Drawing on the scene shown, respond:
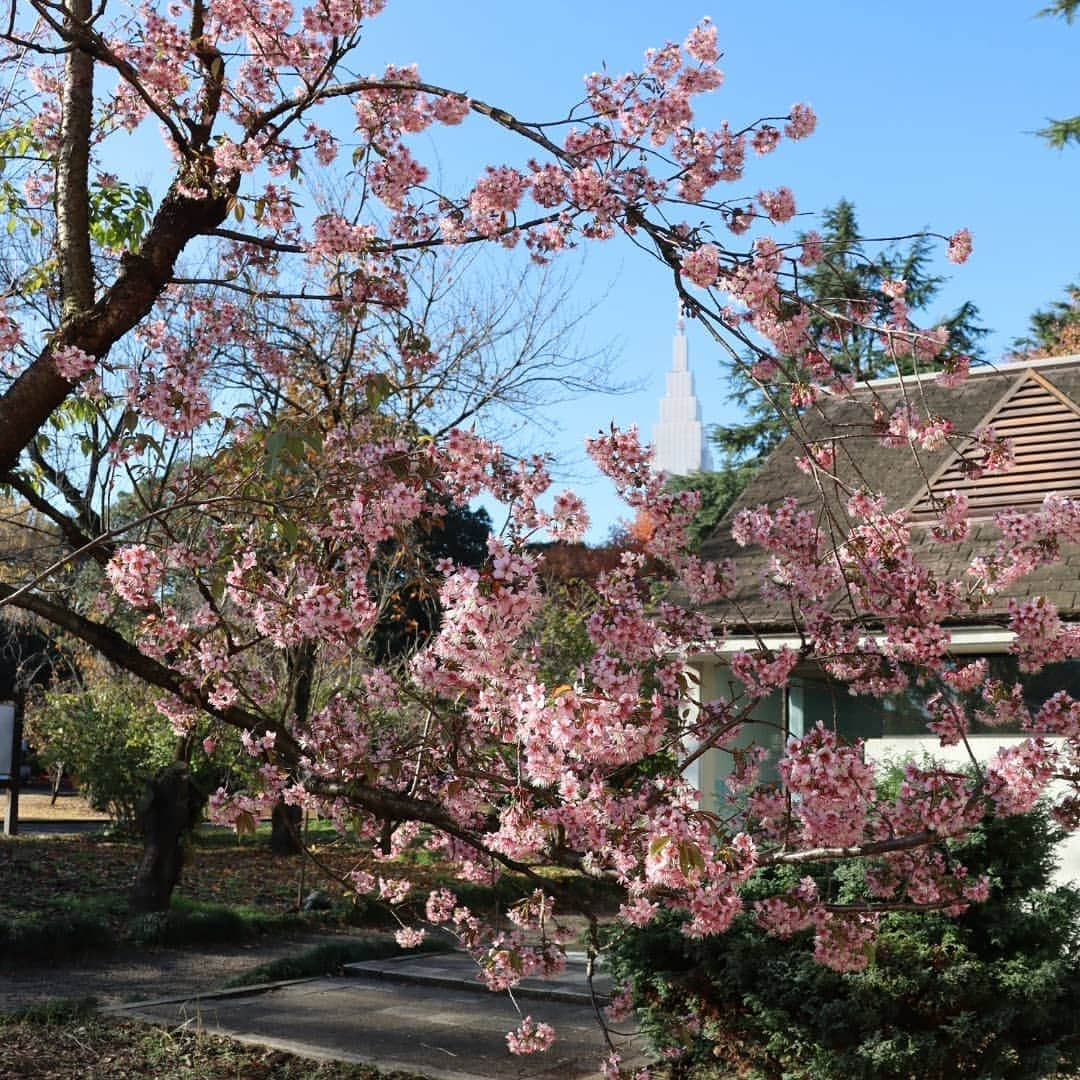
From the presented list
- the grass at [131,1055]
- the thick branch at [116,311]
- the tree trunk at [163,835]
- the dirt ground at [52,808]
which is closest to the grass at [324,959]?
the grass at [131,1055]

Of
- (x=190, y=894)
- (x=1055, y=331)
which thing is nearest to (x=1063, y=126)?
(x=1055, y=331)

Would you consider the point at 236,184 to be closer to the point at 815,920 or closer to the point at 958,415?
the point at 815,920

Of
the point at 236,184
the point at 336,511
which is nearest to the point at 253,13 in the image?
the point at 236,184

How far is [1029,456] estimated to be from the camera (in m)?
11.5

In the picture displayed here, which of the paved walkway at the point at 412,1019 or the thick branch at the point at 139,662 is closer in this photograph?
the thick branch at the point at 139,662

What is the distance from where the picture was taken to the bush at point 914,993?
5.41 metres

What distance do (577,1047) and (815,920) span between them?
308 centimetres

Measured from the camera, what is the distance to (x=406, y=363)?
564 cm

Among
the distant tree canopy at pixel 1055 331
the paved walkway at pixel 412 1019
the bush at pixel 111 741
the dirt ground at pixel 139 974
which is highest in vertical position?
the distant tree canopy at pixel 1055 331

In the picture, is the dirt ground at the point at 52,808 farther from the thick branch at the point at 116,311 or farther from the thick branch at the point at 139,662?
the thick branch at the point at 116,311

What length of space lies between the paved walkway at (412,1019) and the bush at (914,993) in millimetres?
819

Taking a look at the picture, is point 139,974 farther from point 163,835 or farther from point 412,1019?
point 412,1019

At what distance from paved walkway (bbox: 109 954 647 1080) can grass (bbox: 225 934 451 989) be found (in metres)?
0.19

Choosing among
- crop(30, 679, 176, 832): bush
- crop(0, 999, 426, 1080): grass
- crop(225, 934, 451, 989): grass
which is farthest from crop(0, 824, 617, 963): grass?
crop(0, 999, 426, 1080): grass
